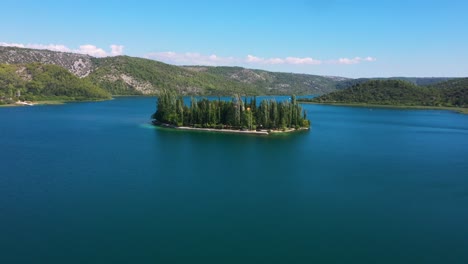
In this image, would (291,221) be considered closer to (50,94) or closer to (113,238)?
(113,238)

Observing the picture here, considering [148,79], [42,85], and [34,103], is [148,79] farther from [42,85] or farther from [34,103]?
[34,103]

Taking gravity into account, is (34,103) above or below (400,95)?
below

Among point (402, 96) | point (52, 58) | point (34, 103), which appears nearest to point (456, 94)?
point (402, 96)

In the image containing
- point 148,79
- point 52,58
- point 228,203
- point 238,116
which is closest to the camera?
point 228,203

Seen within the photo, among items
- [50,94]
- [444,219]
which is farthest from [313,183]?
[50,94]

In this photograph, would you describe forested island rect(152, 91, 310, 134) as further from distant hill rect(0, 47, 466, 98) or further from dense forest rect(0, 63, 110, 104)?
distant hill rect(0, 47, 466, 98)

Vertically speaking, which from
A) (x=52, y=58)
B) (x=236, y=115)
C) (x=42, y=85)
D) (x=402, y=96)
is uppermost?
(x=52, y=58)

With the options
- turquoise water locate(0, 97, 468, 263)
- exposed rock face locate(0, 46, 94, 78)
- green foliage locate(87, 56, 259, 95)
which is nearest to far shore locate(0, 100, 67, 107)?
green foliage locate(87, 56, 259, 95)
